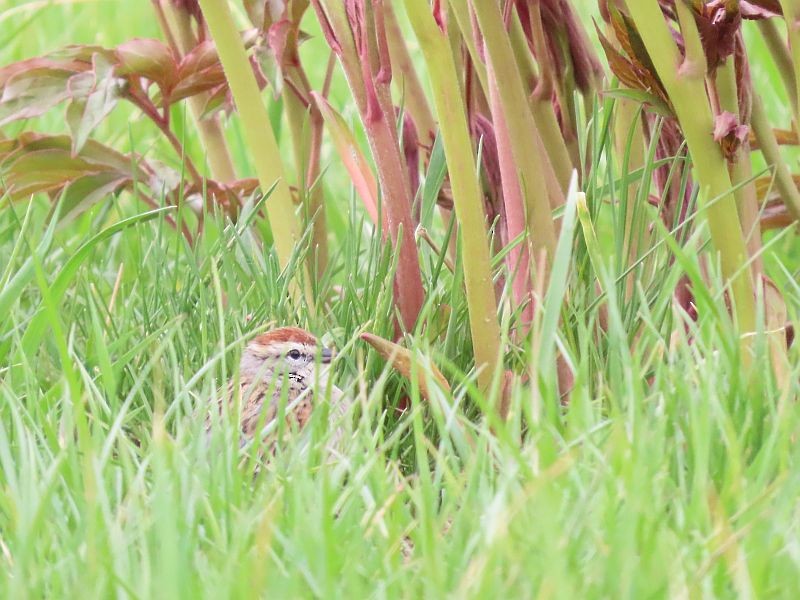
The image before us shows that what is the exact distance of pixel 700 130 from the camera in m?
1.58

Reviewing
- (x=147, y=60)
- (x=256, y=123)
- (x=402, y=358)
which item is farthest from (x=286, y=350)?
(x=147, y=60)

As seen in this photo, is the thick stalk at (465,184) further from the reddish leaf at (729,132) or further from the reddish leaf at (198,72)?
the reddish leaf at (198,72)

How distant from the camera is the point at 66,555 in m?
1.26

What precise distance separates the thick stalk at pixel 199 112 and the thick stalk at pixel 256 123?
34 cm

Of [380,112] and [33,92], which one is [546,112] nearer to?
[380,112]

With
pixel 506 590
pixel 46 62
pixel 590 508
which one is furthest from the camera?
pixel 46 62

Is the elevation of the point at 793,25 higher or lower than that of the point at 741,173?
higher

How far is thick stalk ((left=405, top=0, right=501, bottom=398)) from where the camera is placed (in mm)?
1555

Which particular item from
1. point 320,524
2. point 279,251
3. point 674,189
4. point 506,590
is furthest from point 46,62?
point 506,590

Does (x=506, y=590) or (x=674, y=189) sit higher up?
(x=674, y=189)

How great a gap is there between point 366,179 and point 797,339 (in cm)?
74

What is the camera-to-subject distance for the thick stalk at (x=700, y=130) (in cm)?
155

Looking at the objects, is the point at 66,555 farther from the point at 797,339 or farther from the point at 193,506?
the point at 797,339

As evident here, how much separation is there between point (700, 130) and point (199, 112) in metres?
1.21
